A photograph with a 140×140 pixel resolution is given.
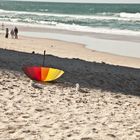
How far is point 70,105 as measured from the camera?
29.6 feet

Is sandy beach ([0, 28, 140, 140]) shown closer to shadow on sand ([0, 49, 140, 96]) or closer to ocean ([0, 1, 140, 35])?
shadow on sand ([0, 49, 140, 96])

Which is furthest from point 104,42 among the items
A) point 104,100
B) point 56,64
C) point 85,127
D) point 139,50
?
point 85,127

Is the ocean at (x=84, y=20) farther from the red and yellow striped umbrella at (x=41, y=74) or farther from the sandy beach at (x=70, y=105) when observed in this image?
the red and yellow striped umbrella at (x=41, y=74)

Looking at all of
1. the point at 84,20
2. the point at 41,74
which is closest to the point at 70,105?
the point at 41,74

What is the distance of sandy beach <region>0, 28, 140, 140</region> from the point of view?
280 inches

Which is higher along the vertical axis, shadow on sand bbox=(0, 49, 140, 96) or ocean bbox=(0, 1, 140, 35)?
shadow on sand bbox=(0, 49, 140, 96)

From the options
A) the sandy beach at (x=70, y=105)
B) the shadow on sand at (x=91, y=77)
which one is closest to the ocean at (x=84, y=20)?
the shadow on sand at (x=91, y=77)

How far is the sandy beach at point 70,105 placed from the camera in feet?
23.4

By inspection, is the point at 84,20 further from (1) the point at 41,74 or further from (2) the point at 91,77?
(1) the point at 41,74

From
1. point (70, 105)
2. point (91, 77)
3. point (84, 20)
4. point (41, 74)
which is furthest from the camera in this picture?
point (84, 20)

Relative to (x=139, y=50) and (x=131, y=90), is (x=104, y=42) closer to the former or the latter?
(x=139, y=50)

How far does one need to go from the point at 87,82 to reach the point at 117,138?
5023 millimetres

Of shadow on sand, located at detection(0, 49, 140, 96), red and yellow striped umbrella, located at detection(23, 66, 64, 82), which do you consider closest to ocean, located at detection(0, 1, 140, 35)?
shadow on sand, located at detection(0, 49, 140, 96)

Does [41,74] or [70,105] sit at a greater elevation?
[41,74]
